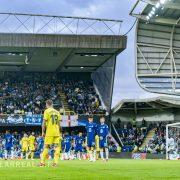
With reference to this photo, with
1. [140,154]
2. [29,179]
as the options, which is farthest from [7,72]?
[29,179]

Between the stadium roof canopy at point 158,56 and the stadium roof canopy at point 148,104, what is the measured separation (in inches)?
74.1

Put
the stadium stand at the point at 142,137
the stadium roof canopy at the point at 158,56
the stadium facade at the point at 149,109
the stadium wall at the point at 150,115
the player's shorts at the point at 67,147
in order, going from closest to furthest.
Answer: the player's shorts at the point at 67,147
the stadium stand at the point at 142,137
the stadium facade at the point at 149,109
the stadium wall at the point at 150,115
the stadium roof canopy at the point at 158,56

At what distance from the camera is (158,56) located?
60312 mm

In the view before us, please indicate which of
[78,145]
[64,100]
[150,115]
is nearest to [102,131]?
[78,145]

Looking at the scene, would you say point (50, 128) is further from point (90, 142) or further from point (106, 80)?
point (106, 80)

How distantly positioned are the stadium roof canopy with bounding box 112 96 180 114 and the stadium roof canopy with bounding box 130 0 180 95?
1.88m

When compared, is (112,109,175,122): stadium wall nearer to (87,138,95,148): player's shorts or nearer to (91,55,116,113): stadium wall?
(91,55,116,113): stadium wall

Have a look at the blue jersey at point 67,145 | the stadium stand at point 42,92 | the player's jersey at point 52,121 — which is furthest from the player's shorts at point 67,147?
the player's jersey at point 52,121

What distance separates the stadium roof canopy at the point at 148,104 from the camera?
52897 millimetres

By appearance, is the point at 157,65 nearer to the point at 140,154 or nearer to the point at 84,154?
the point at 140,154

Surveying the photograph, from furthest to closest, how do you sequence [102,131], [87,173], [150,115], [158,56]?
[158,56] < [150,115] < [102,131] < [87,173]

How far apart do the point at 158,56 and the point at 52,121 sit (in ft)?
145

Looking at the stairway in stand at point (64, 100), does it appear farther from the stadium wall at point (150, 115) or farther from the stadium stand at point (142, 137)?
the stadium stand at point (142, 137)

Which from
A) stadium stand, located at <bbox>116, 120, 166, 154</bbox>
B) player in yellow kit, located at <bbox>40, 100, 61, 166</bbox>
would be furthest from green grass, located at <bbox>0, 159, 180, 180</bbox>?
stadium stand, located at <bbox>116, 120, 166, 154</bbox>
